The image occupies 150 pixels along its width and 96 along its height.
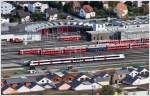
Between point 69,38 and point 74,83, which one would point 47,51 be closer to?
point 69,38

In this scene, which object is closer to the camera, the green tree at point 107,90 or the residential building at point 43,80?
the green tree at point 107,90

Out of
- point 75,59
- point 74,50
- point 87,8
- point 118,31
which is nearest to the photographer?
point 75,59

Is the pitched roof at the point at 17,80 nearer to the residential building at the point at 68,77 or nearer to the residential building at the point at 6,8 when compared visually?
the residential building at the point at 68,77

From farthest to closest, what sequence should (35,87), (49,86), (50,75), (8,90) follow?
(50,75) → (49,86) → (35,87) → (8,90)

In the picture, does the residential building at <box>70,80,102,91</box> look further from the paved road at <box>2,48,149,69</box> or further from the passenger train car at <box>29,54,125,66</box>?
the passenger train car at <box>29,54,125,66</box>

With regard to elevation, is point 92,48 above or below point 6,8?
below

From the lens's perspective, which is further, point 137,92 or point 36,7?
point 36,7

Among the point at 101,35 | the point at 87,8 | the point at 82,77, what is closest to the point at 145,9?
the point at 87,8

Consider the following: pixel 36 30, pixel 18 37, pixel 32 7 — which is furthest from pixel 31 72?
pixel 32 7

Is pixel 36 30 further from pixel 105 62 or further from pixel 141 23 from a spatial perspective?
pixel 105 62

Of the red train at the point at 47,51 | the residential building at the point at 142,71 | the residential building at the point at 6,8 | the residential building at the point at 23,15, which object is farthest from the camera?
the residential building at the point at 6,8

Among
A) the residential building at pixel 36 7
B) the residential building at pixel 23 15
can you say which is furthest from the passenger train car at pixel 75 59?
the residential building at pixel 36 7
